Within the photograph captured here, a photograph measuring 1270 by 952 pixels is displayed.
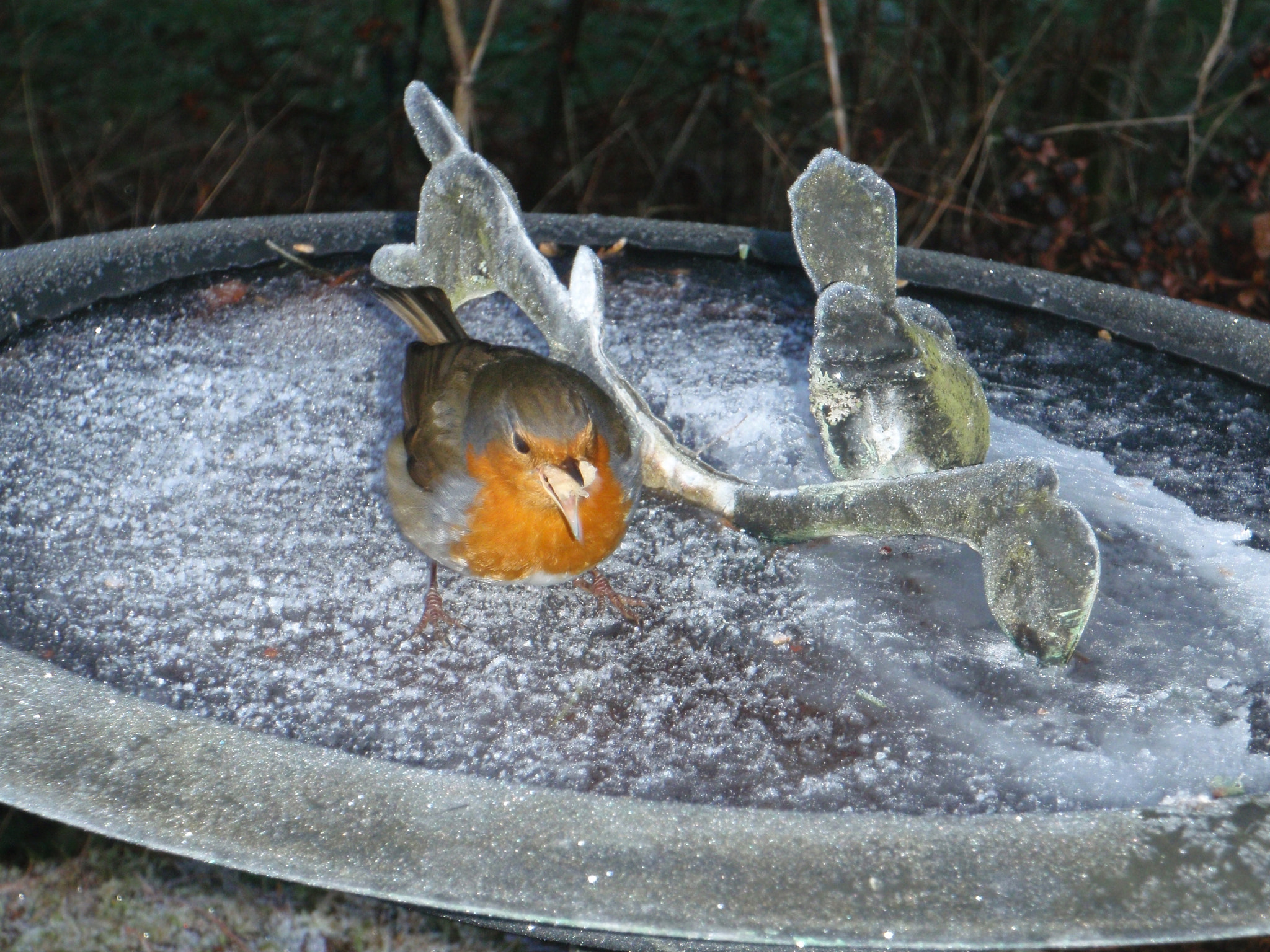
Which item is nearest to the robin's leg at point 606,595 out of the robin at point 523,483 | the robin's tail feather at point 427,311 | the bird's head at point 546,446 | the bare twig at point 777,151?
the robin at point 523,483

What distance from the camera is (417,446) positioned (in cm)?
153

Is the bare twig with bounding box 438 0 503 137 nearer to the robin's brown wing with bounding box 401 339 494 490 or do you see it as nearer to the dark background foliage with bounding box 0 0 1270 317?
the dark background foliage with bounding box 0 0 1270 317

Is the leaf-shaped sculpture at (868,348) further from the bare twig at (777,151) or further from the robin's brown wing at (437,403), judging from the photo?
the bare twig at (777,151)

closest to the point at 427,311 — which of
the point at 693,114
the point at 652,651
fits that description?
the point at 652,651

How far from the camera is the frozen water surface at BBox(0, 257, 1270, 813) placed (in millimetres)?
1255

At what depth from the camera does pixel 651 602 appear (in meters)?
1.53

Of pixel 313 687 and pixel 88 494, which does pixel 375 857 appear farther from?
pixel 88 494

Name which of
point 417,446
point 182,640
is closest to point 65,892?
point 182,640

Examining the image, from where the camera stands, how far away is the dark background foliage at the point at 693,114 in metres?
3.77

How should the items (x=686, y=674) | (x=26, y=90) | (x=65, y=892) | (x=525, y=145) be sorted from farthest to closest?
(x=525, y=145)
(x=26, y=90)
(x=65, y=892)
(x=686, y=674)

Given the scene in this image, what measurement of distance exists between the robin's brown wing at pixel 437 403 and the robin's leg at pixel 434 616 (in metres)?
0.14

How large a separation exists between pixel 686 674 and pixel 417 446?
0.43m

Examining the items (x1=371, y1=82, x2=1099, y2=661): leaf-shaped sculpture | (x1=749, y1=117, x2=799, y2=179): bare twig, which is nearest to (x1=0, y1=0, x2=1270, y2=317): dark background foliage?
(x1=749, y1=117, x2=799, y2=179): bare twig

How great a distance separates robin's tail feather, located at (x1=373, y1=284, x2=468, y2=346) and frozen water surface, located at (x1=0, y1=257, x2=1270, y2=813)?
0.16 meters
